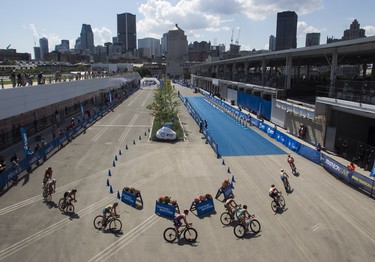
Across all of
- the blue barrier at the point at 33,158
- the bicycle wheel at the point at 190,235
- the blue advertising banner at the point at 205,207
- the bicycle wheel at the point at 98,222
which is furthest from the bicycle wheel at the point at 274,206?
the blue barrier at the point at 33,158

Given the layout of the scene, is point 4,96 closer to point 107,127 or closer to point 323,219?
point 107,127

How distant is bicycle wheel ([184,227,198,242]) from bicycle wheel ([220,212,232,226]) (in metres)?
1.91

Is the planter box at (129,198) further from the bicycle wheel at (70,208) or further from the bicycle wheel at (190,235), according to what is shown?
the bicycle wheel at (190,235)

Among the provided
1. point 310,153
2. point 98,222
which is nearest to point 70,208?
point 98,222

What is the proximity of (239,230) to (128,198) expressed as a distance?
6410 millimetres

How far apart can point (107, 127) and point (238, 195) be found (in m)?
25.5

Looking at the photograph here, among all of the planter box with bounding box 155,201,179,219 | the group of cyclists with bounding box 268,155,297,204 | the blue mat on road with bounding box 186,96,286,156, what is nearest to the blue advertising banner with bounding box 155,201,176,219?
the planter box with bounding box 155,201,179,219

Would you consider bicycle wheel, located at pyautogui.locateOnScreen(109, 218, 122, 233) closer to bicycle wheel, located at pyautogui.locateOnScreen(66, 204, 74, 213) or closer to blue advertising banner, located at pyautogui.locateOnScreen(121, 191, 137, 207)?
blue advertising banner, located at pyautogui.locateOnScreen(121, 191, 137, 207)

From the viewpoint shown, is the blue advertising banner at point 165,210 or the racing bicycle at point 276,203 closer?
the blue advertising banner at point 165,210

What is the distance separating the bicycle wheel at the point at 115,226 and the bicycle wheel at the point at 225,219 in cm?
487

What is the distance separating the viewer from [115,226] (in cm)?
1430

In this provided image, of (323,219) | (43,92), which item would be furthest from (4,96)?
(323,219)

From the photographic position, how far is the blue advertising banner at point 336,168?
2045cm

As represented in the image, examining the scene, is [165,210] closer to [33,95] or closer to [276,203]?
[276,203]
